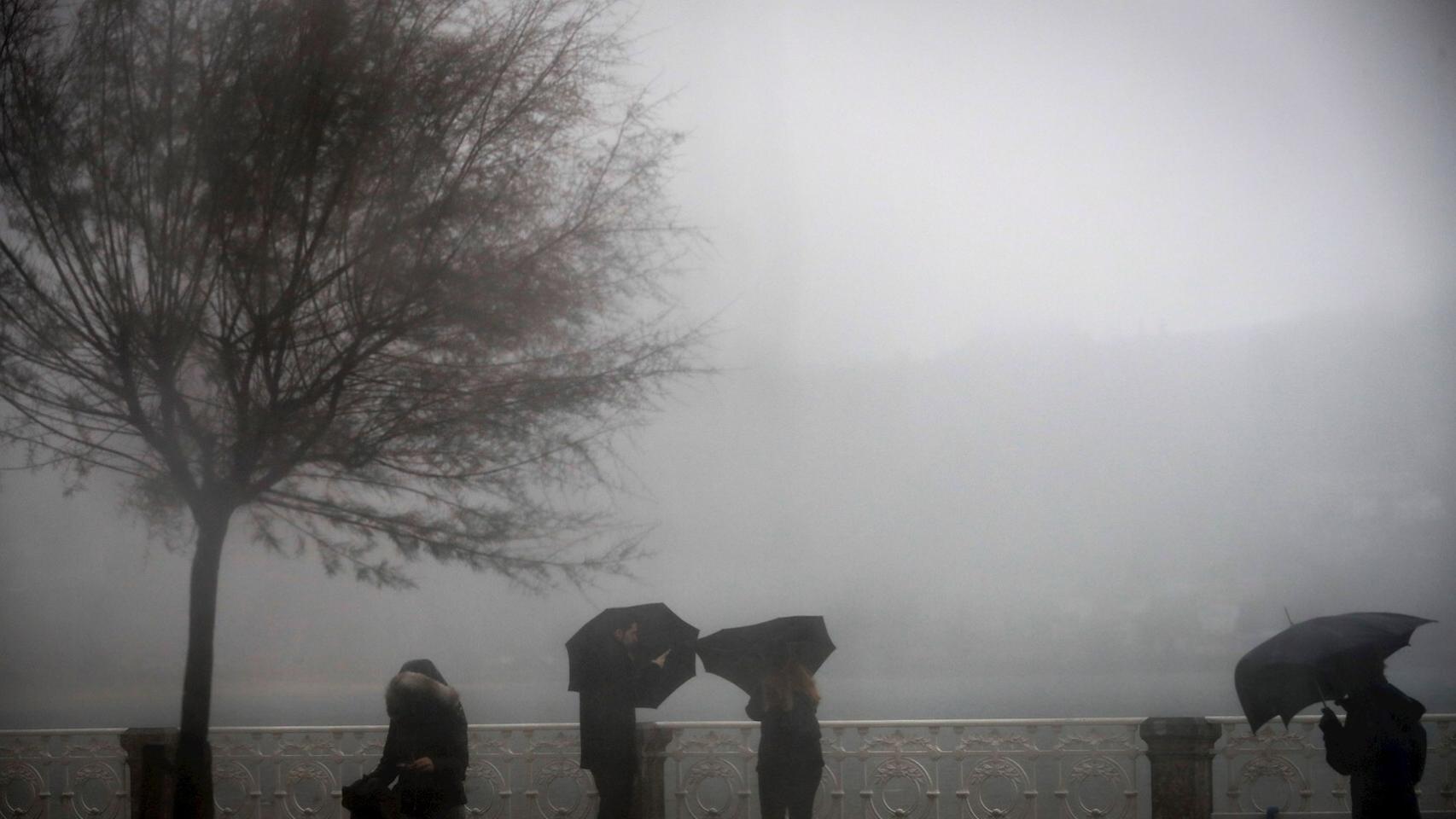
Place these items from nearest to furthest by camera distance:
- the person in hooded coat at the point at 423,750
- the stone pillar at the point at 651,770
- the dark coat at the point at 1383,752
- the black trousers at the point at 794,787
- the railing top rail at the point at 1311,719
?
the dark coat at the point at 1383,752
the person in hooded coat at the point at 423,750
the black trousers at the point at 794,787
the railing top rail at the point at 1311,719
the stone pillar at the point at 651,770

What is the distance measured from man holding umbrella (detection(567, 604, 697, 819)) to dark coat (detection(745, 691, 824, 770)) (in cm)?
57

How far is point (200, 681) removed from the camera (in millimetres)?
6320

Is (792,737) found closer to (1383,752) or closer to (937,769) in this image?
(937,769)

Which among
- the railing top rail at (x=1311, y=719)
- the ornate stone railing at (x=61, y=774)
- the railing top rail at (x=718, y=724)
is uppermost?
the railing top rail at (x=1311, y=719)

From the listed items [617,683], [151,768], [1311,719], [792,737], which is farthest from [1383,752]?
[151,768]

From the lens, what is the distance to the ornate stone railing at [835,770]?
5852mm

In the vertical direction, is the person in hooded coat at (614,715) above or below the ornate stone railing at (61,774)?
above

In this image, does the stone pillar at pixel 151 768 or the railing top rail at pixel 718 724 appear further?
the stone pillar at pixel 151 768

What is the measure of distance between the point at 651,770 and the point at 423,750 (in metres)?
1.62

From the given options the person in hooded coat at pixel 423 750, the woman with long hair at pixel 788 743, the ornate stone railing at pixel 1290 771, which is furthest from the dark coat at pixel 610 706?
the ornate stone railing at pixel 1290 771

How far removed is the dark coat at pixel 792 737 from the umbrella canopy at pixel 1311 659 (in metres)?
1.92

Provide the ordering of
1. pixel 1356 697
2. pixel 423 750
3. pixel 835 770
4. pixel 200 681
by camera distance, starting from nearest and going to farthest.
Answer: pixel 1356 697, pixel 423 750, pixel 835 770, pixel 200 681

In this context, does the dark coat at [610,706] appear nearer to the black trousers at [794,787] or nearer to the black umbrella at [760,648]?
the black umbrella at [760,648]

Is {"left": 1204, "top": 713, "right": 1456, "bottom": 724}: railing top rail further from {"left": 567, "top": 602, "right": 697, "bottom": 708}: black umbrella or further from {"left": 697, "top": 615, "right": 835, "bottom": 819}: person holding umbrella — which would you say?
{"left": 567, "top": 602, "right": 697, "bottom": 708}: black umbrella
